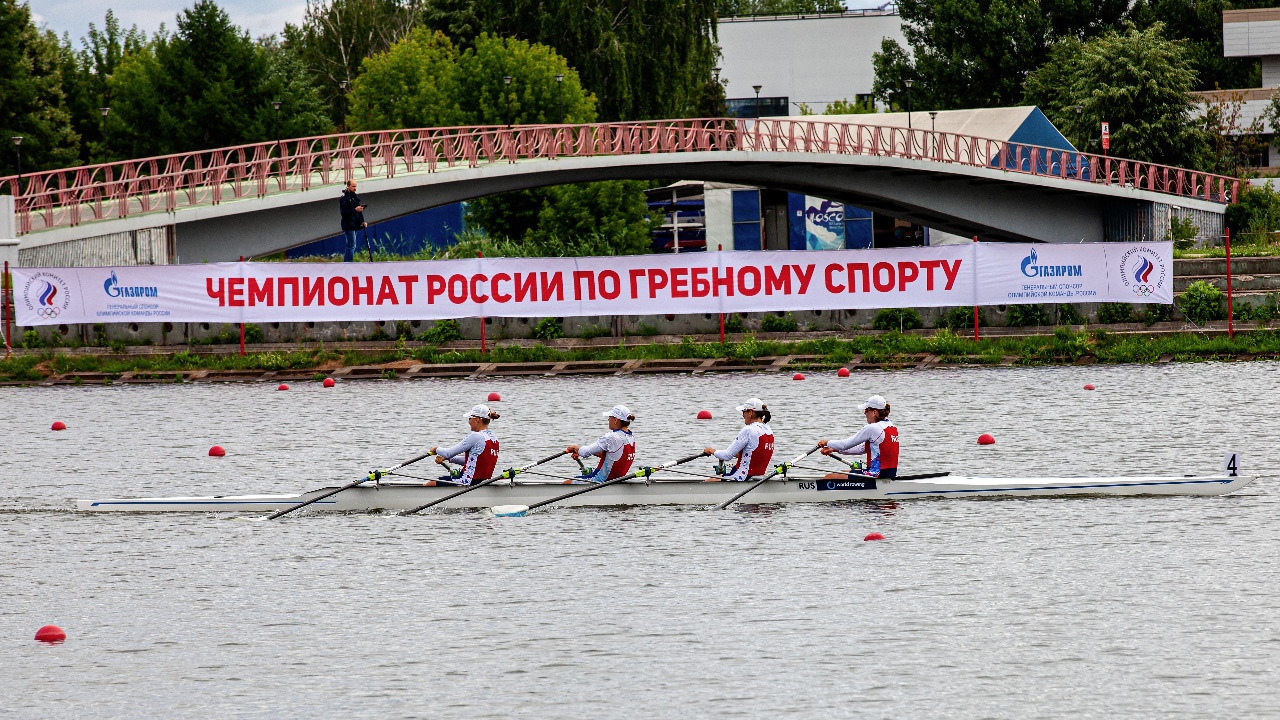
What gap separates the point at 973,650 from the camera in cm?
1478

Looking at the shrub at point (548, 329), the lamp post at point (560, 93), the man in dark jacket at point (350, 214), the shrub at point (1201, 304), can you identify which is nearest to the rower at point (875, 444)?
the shrub at point (548, 329)

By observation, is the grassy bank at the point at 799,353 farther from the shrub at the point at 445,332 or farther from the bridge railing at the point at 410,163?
the bridge railing at the point at 410,163

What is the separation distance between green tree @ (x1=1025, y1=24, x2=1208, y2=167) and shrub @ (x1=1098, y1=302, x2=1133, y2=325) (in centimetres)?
3421

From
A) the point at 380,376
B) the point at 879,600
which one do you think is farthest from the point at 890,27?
the point at 879,600

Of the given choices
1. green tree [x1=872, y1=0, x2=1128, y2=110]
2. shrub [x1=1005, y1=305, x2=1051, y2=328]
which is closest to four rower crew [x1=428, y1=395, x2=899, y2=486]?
shrub [x1=1005, y1=305, x2=1051, y2=328]

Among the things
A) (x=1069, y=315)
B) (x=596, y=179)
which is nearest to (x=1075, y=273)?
(x=1069, y=315)

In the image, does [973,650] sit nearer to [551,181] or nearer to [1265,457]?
[1265,457]

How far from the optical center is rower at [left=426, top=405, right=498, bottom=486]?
2133 cm

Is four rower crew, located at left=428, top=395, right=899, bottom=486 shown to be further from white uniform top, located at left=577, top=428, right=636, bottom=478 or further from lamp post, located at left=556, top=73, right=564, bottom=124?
lamp post, located at left=556, top=73, right=564, bottom=124

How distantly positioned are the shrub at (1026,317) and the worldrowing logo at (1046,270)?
1.24 metres

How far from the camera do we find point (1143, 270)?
116 feet

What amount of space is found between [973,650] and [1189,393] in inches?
716

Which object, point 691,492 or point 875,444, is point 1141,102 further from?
point 691,492

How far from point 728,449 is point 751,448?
318mm
